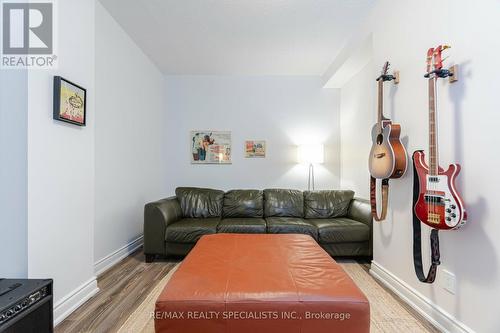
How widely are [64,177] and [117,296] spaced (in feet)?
3.57

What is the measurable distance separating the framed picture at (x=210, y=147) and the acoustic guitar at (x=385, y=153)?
246 centimetres

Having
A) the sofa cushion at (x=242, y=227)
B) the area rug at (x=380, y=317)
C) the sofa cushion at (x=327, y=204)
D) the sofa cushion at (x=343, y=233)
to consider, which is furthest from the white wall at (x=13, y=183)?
the sofa cushion at (x=327, y=204)

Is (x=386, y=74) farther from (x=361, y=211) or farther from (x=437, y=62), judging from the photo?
(x=361, y=211)

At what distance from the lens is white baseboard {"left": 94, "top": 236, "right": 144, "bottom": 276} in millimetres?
2383

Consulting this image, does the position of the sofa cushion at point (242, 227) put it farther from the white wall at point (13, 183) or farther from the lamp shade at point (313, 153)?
the white wall at point (13, 183)

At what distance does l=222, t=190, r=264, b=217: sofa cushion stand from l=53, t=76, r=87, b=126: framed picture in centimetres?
209

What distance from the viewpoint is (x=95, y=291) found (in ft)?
6.61

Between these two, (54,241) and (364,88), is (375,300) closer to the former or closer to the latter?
(54,241)

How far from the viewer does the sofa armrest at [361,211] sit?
2.79 meters

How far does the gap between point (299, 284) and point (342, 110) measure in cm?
347

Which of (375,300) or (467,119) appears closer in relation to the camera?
(467,119)

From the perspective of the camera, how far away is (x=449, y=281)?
1485mm

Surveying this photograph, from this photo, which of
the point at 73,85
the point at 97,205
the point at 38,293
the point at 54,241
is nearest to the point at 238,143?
the point at 97,205

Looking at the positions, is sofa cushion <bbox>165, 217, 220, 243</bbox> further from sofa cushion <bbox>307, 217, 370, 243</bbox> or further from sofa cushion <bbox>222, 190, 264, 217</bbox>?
sofa cushion <bbox>307, 217, 370, 243</bbox>
